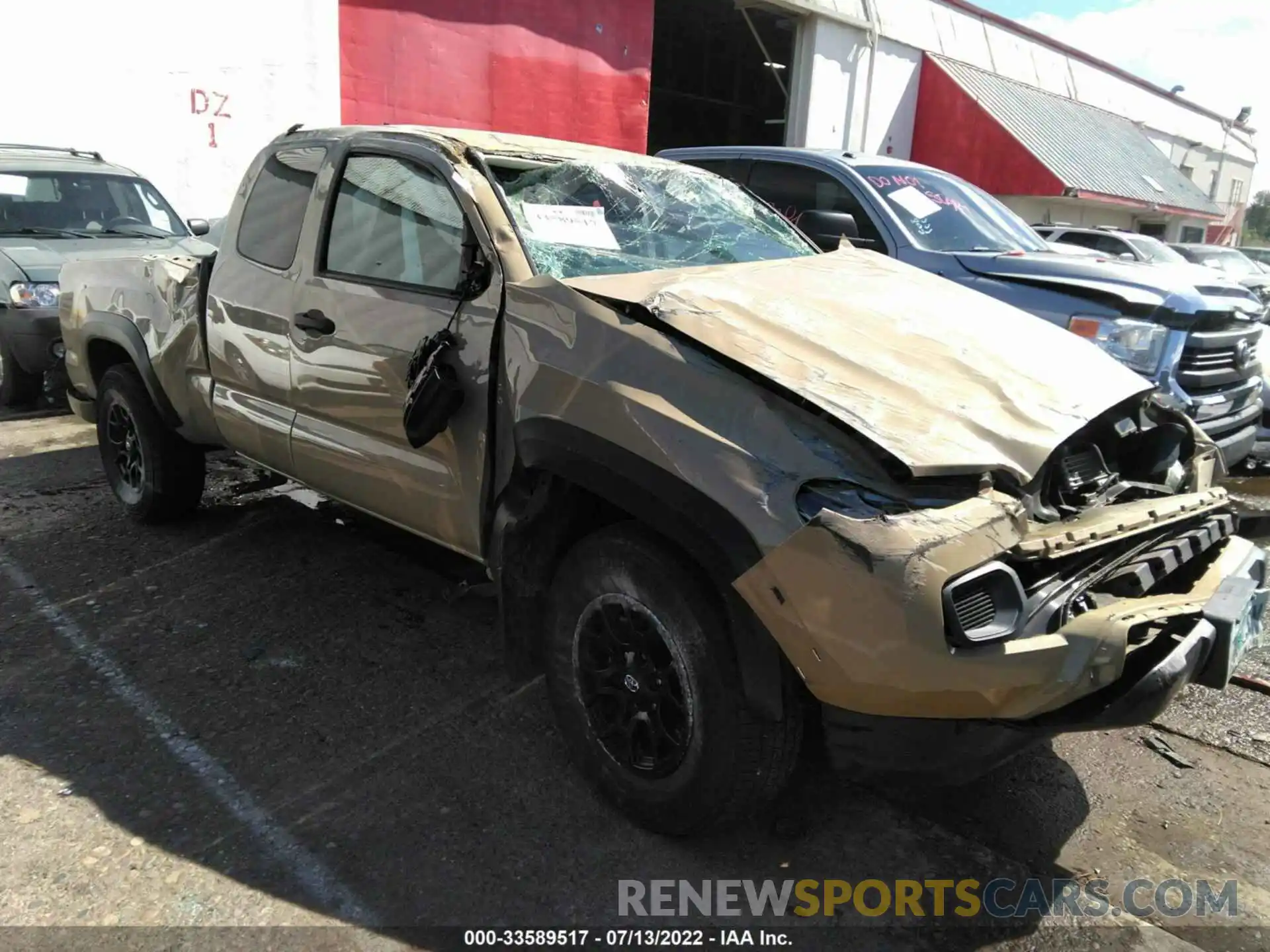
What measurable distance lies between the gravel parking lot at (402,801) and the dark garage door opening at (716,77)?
17307 mm

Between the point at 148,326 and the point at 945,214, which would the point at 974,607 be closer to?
the point at 148,326

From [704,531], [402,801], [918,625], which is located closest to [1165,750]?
[918,625]

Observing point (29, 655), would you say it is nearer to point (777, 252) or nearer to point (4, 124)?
point (777, 252)

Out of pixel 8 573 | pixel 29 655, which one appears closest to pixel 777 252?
pixel 29 655

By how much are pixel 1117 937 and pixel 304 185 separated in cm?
371

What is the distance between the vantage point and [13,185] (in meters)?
7.68

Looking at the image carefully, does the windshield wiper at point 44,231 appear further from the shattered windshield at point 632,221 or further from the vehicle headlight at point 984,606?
the vehicle headlight at point 984,606

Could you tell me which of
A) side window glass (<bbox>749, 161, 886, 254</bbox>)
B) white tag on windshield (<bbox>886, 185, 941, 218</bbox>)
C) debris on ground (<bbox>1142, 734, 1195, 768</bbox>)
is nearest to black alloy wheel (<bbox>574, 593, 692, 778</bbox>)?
debris on ground (<bbox>1142, 734, 1195, 768</bbox>)

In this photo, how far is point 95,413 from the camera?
17.1 ft

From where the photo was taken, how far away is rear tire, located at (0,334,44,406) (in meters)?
7.21

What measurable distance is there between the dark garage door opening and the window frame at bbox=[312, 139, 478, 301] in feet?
54.1

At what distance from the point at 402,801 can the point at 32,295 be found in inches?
232

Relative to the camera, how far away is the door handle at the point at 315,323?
3.49 meters

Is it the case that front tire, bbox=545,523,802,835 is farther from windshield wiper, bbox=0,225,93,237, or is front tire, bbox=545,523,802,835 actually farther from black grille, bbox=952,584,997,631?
windshield wiper, bbox=0,225,93,237
